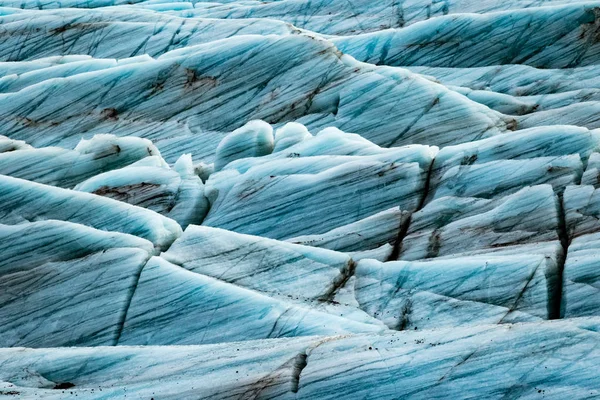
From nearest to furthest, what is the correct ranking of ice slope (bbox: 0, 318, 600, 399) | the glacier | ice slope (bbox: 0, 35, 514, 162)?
ice slope (bbox: 0, 318, 600, 399), the glacier, ice slope (bbox: 0, 35, 514, 162)

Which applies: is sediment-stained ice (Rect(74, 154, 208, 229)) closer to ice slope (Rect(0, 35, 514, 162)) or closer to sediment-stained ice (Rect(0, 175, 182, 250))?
sediment-stained ice (Rect(0, 175, 182, 250))

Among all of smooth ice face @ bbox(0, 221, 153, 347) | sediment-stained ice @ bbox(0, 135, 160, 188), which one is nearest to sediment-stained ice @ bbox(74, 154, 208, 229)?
sediment-stained ice @ bbox(0, 135, 160, 188)

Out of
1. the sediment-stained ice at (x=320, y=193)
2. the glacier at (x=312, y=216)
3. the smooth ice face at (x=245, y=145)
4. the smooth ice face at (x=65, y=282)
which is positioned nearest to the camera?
the glacier at (x=312, y=216)

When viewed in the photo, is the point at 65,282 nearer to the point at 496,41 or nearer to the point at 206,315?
the point at 206,315

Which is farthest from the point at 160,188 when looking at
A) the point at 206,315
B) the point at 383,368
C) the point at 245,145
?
the point at 383,368

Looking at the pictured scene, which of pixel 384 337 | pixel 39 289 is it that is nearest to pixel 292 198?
pixel 39 289

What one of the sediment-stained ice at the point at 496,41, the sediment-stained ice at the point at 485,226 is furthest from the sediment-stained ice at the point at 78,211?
the sediment-stained ice at the point at 496,41

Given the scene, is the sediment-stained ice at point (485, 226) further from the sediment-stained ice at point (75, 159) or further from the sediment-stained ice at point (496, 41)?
the sediment-stained ice at point (496, 41)

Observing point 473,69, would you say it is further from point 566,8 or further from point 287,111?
point 287,111
